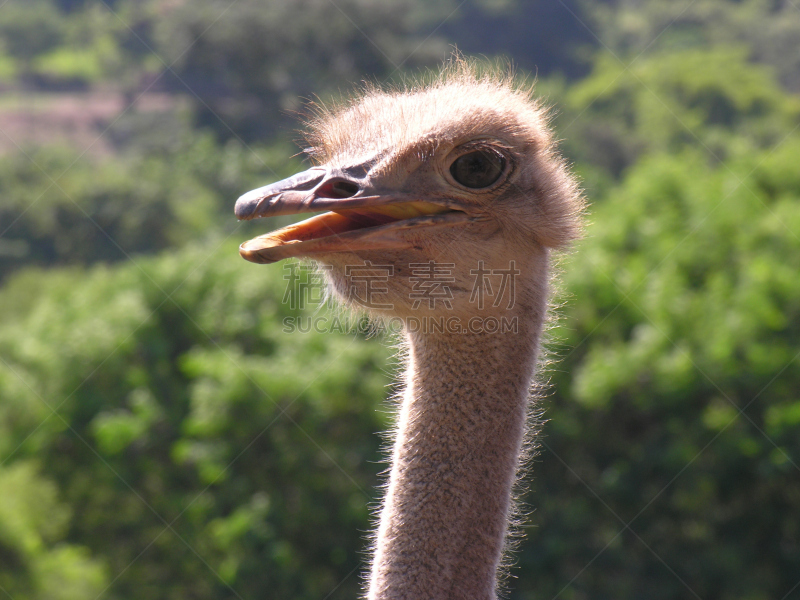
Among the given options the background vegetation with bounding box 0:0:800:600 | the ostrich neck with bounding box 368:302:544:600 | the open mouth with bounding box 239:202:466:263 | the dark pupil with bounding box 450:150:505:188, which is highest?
the background vegetation with bounding box 0:0:800:600

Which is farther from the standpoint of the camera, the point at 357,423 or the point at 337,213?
the point at 357,423

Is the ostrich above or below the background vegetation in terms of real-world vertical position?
below

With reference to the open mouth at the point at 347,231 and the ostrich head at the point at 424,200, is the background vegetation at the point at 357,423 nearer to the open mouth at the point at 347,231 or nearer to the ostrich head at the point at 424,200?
the ostrich head at the point at 424,200

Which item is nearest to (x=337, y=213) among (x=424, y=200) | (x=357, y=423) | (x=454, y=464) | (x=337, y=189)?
(x=337, y=189)

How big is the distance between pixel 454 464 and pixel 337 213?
27.0 inches

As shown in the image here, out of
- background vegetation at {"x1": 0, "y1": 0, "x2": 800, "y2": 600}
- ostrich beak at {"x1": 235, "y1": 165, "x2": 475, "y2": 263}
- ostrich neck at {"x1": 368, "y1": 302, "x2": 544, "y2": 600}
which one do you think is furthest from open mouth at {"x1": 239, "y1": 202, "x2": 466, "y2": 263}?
background vegetation at {"x1": 0, "y1": 0, "x2": 800, "y2": 600}

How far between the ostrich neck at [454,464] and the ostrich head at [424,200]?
148 millimetres

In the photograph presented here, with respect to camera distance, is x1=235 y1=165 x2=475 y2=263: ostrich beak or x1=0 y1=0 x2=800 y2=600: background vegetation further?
x1=0 y1=0 x2=800 y2=600: background vegetation

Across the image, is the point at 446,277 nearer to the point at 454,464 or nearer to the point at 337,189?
the point at 337,189

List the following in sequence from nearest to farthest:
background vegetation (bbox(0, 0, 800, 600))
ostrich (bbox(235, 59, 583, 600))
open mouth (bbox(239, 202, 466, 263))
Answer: open mouth (bbox(239, 202, 466, 263)) < ostrich (bbox(235, 59, 583, 600)) < background vegetation (bbox(0, 0, 800, 600))

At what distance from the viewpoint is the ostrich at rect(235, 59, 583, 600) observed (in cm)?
197

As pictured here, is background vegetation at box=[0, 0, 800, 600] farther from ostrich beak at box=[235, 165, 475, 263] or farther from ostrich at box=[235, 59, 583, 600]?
ostrich beak at box=[235, 165, 475, 263]

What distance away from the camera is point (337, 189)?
1958mm

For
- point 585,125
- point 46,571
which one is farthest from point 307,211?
point 585,125
